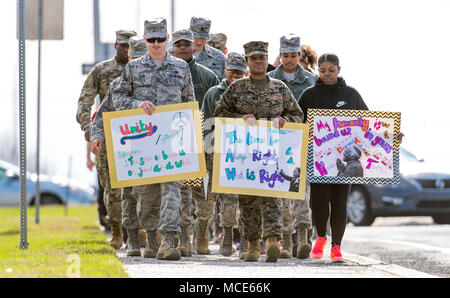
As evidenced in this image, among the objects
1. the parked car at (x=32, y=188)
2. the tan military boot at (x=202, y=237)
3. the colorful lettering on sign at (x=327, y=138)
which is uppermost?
the colorful lettering on sign at (x=327, y=138)

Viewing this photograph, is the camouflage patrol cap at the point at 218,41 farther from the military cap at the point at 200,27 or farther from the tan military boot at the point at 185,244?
the tan military boot at the point at 185,244

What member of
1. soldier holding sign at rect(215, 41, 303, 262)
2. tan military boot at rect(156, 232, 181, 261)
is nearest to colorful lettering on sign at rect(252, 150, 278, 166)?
soldier holding sign at rect(215, 41, 303, 262)

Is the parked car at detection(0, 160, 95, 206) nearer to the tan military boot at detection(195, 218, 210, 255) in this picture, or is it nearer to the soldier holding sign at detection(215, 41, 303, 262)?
the tan military boot at detection(195, 218, 210, 255)

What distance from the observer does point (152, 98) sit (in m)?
10.5

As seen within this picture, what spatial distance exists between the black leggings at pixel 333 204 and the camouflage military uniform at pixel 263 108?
0.76m

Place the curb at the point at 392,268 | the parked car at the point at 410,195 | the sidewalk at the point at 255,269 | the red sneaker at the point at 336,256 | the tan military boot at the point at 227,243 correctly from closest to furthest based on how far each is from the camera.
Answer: the sidewalk at the point at 255,269, the curb at the point at 392,268, the red sneaker at the point at 336,256, the tan military boot at the point at 227,243, the parked car at the point at 410,195

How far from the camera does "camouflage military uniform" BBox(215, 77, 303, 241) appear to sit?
10.3m

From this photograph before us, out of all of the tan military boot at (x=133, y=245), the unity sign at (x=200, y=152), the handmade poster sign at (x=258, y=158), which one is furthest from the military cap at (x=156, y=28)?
the tan military boot at (x=133, y=245)

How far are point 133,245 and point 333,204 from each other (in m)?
1.92

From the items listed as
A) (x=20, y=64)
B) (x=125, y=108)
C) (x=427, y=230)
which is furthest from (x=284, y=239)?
(x=427, y=230)

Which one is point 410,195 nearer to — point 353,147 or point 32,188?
point 353,147

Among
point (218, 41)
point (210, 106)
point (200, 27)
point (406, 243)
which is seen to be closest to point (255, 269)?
point (210, 106)

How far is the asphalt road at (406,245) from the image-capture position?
503 inches

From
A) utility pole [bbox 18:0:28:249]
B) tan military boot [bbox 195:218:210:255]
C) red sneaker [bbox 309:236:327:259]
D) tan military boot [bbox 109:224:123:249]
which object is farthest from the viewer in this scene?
tan military boot [bbox 109:224:123:249]
